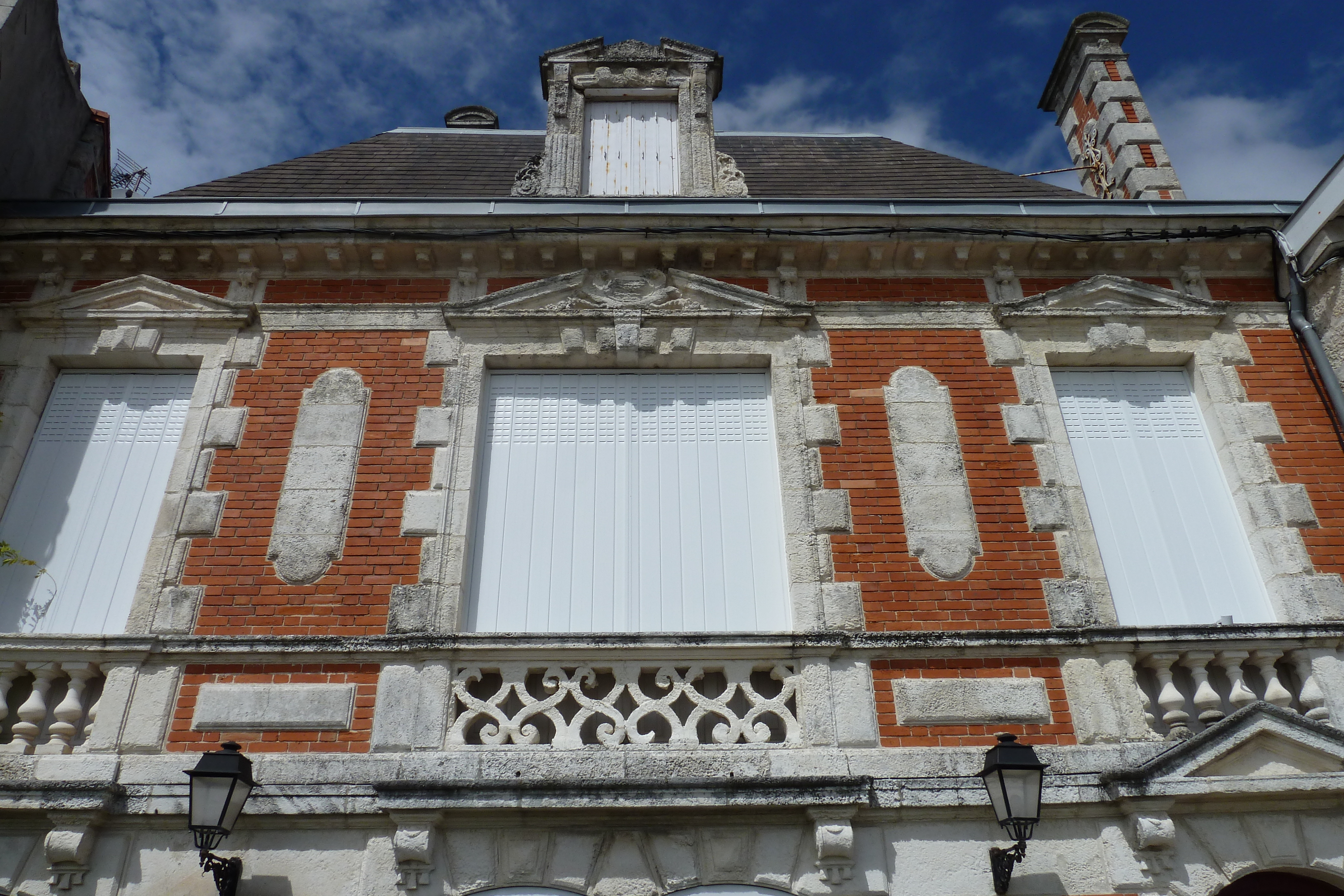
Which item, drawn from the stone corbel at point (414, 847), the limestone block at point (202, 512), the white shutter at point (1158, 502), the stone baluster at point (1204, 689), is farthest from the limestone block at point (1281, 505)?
the limestone block at point (202, 512)

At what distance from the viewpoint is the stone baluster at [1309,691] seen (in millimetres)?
4926

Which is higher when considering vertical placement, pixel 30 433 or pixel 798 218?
pixel 798 218

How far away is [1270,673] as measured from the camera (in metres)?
5.09

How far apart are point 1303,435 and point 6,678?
7.52m

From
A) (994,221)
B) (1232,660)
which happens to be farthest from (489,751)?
(994,221)

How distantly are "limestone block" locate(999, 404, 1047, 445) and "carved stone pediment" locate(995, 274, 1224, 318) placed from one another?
2.33 feet

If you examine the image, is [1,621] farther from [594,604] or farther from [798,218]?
[798,218]

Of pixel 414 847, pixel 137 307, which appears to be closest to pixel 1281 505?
pixel 414 847

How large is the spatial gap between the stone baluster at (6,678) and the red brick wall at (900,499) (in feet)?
14.2

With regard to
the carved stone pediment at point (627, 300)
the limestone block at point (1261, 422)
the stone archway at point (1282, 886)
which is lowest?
the stone archway at point (1282, 886)

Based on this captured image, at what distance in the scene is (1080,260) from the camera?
6668 mm

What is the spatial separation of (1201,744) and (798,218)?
154 inches

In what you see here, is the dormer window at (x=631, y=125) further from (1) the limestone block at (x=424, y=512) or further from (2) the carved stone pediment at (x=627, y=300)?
(1) the limestone block at (x=424, y=512)

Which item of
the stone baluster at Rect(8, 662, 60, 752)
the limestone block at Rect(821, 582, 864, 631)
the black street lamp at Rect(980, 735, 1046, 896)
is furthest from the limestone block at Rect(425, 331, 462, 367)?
the black street lamp at Rect(980, 735, 1046, 896)
